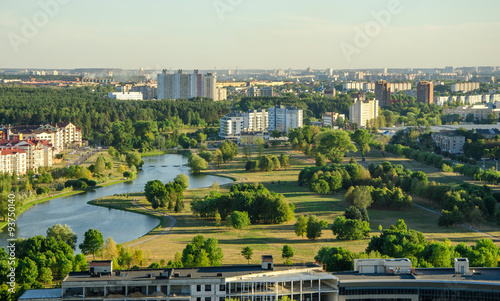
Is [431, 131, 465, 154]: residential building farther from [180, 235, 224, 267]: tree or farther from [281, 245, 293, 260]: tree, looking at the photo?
[180, 235, 224, 267]: tree

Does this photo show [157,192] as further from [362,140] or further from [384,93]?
[384,93]

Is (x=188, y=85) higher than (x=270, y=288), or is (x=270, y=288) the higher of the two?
(x=188, y=85)

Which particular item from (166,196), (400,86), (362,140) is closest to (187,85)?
(400,86)

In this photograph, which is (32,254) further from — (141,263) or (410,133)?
(410,133)

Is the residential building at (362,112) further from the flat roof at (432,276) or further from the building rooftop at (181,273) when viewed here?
the building rooftop at (181,273)

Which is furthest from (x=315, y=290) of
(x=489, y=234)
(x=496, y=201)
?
(x=496, y=201)
